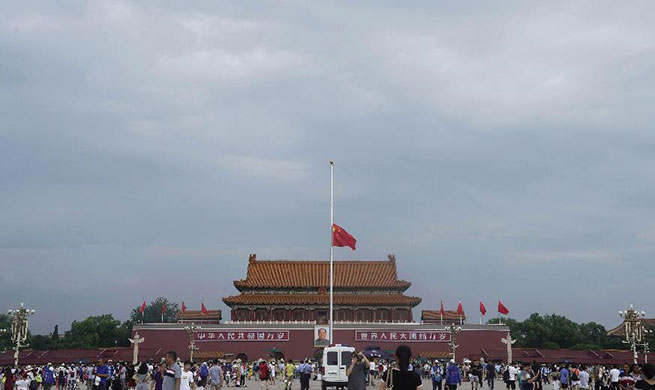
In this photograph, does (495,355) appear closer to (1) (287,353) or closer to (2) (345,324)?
(2) (345,324)

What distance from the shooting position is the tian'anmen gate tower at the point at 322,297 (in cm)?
5428

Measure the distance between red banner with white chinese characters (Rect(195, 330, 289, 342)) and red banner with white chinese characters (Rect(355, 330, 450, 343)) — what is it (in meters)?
6.39

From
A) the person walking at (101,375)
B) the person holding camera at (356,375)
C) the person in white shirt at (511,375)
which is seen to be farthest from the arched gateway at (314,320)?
the person holding camera at (356,375)

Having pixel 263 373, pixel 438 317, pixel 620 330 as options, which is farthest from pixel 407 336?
pixel 263 373

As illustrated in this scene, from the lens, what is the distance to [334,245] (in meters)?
33.4

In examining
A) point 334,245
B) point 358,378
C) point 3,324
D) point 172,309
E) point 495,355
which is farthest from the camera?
point 172,309

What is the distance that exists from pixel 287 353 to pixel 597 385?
30.2m


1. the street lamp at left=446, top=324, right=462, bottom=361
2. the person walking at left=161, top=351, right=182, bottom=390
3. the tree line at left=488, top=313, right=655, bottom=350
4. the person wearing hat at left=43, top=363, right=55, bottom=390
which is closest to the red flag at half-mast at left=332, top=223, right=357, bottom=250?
the person wearing hat at left=43, top=363, right=55, bottom=390

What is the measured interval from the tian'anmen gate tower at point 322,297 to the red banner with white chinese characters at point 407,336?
2.50 metres

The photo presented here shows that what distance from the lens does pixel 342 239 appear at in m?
33.4

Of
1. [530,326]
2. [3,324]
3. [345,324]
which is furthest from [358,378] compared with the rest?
[3,324]

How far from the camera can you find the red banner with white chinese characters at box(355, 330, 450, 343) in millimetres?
51500

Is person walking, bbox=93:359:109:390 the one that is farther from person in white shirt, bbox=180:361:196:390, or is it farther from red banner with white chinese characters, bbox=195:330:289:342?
red banner with white chinese characters, bbox=195:330:289:342

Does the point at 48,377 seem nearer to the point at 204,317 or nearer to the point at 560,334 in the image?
the point at 204,317
